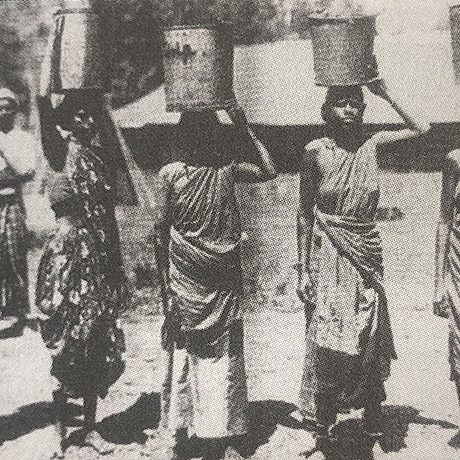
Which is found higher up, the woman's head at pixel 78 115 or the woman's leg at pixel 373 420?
the woman's head at pixel 78 115

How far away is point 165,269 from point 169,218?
0.96ft

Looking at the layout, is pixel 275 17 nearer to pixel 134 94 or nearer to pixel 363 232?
pixel 134 94

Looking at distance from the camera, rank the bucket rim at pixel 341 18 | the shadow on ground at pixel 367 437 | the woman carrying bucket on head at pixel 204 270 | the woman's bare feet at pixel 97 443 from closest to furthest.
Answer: the bucket rim at pixel 341 18, the woman carrying bucket on head at pixel 204 270, the shadow on ground at pixel 367 437, the woman's bare feet at pixel 97 443

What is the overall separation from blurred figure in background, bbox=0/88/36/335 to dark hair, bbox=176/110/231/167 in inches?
57.9

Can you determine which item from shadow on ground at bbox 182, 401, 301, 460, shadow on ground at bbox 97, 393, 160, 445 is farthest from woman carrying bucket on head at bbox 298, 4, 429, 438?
shadow on ground at bbox 97, 393, 160, 445

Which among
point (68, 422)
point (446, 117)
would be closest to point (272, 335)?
point (68, 422)

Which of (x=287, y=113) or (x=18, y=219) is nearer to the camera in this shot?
(x=287, y=113)

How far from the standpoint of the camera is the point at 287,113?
435 centimetres

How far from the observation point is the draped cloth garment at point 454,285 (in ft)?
12.1

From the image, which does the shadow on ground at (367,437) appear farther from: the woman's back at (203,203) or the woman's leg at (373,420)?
the woman's back at (203,203)

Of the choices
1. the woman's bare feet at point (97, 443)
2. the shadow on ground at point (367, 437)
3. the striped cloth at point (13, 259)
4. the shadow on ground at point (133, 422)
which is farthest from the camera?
the striped cloth at point (13, 259)

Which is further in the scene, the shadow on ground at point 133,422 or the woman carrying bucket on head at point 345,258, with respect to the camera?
the shadow on ground at point 133,422

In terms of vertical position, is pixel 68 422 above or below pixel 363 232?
below

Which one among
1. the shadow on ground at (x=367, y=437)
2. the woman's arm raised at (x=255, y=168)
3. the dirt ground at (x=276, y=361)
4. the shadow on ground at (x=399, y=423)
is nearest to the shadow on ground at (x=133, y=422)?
the dirt ground at (x=276, y=361)
